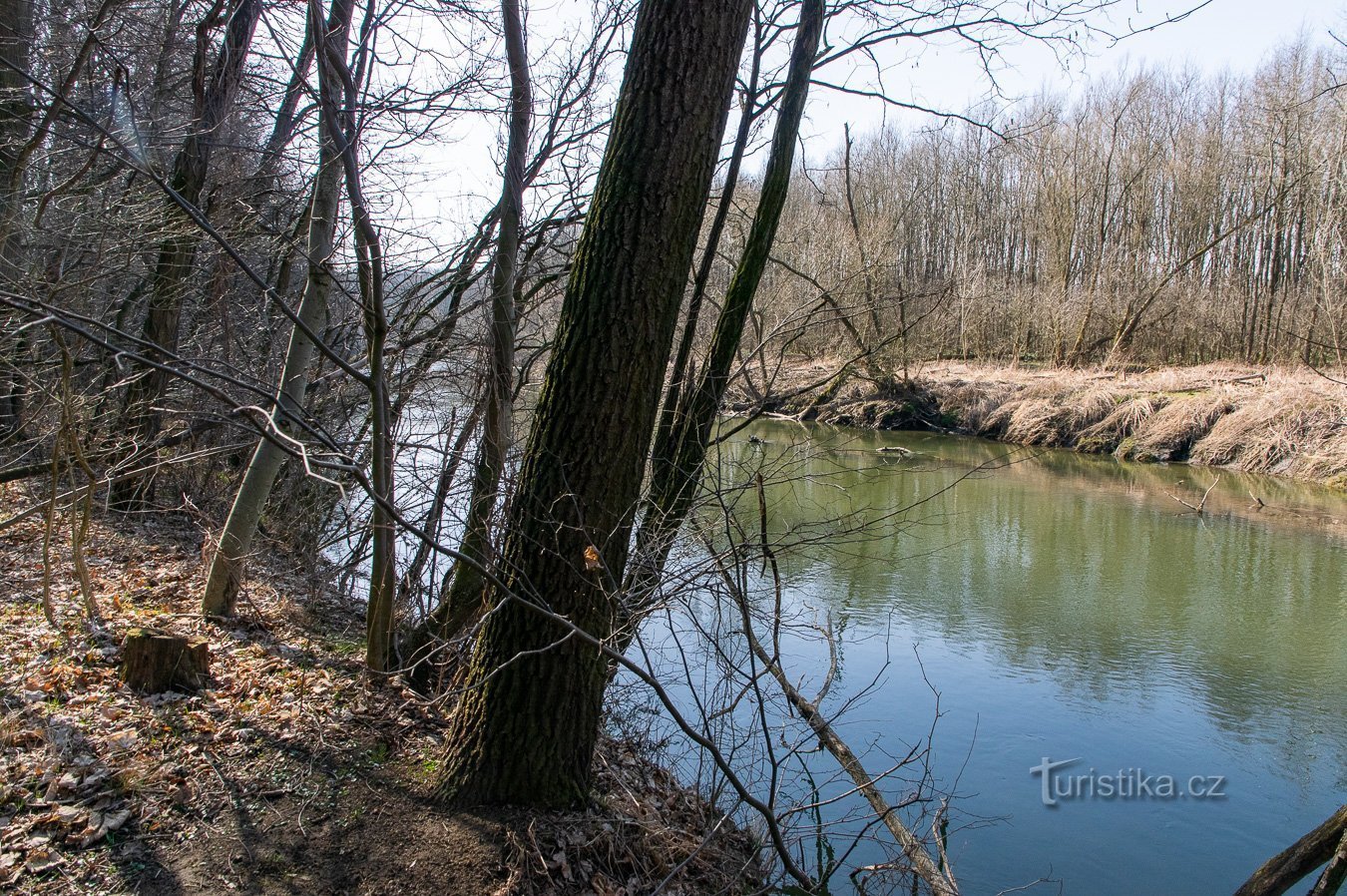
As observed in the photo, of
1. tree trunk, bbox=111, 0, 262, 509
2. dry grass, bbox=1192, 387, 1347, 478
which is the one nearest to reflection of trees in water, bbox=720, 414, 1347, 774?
dry grass, bbox=1192, 387, 1347, 478

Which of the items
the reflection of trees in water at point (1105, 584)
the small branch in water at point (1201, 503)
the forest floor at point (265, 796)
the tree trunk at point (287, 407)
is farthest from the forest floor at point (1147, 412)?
the forest floor at point (265, 796)

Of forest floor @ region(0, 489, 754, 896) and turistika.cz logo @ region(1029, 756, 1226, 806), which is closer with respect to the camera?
forest floor @ region(0, 489, 754, 896)

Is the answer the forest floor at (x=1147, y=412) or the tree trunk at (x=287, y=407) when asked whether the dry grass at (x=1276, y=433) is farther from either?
the tree trunk at (x=287, y=407)

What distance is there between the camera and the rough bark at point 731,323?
17.3ft

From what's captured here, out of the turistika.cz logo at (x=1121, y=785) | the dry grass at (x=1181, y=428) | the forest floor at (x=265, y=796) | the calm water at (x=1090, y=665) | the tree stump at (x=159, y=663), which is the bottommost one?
the turistika.cz logo at (x=1121, y=785)

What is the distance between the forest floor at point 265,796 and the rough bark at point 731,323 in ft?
4.93

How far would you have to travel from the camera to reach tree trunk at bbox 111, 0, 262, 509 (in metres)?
6.12

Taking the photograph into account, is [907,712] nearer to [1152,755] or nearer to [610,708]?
[1152,755]

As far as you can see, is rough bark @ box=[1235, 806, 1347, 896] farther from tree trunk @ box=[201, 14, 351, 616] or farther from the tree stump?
tree trunk @ box=[201, 14, 351, 616]

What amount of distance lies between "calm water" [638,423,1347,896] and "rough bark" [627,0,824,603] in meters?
0.42

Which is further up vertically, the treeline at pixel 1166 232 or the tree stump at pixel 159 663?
the treeline at pixel 1166 232

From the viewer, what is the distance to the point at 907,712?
254 inches

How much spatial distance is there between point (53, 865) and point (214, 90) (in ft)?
17.6

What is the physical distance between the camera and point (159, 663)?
3.80 m
